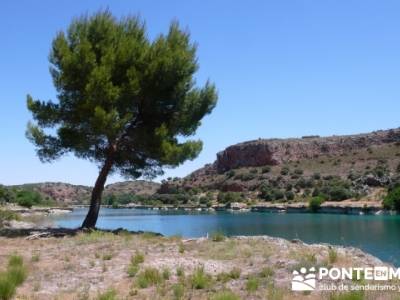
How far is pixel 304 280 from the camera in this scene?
33.5 ft

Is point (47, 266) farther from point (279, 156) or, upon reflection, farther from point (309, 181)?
point (279, 156)

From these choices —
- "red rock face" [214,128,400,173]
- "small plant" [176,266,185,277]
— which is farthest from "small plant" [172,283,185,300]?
"red rock face" [214,128,400,173]

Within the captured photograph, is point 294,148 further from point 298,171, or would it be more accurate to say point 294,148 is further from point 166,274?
point 166,274

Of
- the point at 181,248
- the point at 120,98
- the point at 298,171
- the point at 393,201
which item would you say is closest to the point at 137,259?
the point at 181,248

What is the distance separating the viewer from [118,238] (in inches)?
660

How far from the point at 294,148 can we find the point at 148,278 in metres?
142

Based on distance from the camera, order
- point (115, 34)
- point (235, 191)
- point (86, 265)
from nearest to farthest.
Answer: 1. point (86, 265)
2. point (115, 34)
3. point (235, 191)

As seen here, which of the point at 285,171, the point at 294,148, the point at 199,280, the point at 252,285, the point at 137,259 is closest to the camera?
the point at 252,285

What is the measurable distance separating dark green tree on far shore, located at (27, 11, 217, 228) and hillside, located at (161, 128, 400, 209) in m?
72.2

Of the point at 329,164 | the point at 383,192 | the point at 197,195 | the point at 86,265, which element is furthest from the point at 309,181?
the point at 86,265

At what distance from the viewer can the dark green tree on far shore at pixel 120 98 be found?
19.3m

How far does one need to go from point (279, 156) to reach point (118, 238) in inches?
5315

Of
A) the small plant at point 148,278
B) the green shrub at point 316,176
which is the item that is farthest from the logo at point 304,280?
the green shrub at point 316,176

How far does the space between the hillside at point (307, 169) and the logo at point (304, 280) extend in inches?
3163
